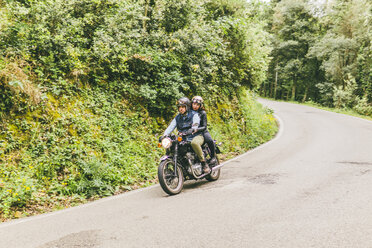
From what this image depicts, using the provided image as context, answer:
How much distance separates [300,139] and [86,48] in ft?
35.6

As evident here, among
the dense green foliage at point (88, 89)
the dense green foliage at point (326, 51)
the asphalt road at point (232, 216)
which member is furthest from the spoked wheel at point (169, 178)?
the dense green foliage at point (326, 51)

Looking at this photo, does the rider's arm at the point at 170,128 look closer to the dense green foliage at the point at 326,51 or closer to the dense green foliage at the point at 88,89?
the dense green foliage at the point at 88,89

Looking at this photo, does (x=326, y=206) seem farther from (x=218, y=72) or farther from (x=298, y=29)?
(x=298, y=29)

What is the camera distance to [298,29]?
45312 mm

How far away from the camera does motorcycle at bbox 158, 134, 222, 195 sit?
21.0 feet

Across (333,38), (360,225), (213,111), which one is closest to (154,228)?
(360,225)

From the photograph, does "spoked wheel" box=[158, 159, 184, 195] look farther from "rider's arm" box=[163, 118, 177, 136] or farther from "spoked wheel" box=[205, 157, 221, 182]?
"spoked wheel" box=[205, 157, 221, 182]

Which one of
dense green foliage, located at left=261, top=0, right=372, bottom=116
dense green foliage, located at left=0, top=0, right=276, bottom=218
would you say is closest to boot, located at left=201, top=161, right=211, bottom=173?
dense green foliage, located at left=0, top=0, right=276, bottom=218

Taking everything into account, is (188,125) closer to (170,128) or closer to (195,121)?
(195,121)

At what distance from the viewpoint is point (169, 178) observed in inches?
262

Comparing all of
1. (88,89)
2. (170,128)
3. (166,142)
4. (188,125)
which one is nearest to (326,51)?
(88,89)

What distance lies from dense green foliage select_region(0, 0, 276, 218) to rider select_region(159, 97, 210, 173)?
181 centimetres

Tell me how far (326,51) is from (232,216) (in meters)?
36.0

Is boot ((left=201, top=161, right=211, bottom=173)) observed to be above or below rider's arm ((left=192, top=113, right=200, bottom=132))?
below
